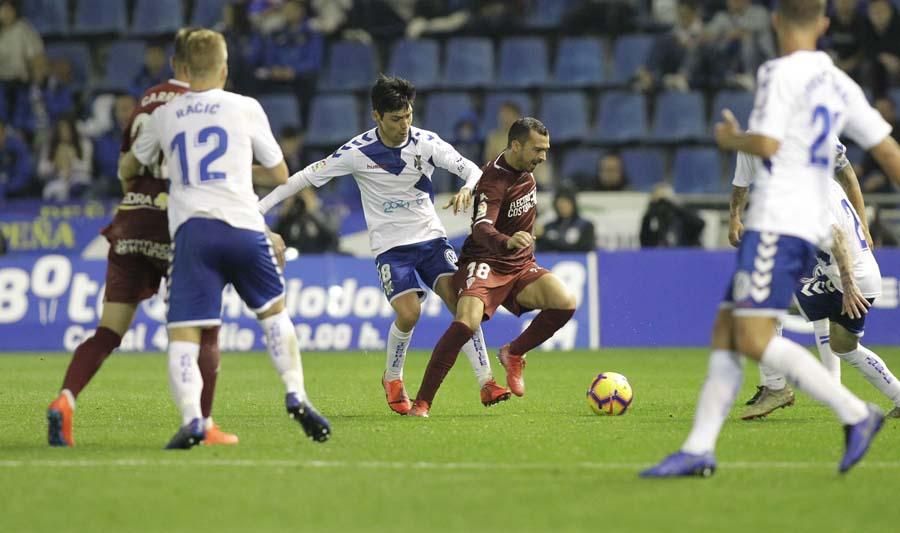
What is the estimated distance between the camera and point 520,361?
10.8 meters

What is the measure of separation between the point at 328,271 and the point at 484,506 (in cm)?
1203

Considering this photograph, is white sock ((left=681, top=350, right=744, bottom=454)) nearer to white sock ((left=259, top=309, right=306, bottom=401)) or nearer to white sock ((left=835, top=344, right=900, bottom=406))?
white sock ((left=259, top=309, right=306, bottom=401))

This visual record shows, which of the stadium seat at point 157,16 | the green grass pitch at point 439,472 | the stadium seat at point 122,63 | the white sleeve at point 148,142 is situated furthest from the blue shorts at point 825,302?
the stadium seat at point 157,16

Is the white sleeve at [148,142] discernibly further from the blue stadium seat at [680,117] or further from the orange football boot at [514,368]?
the blue stadium seat at [680,117]

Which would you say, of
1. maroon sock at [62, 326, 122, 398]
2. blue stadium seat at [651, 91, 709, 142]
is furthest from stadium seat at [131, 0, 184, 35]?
maroon sock at [62, 326, 122, 398]

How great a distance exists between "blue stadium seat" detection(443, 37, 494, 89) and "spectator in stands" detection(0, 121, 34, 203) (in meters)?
6.16

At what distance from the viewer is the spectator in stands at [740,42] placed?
2058cm

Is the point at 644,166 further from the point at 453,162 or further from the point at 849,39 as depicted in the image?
the point at 453,162

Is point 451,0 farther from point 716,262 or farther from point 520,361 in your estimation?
point 520,361

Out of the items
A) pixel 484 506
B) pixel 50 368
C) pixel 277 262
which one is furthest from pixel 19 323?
pixel 484 506

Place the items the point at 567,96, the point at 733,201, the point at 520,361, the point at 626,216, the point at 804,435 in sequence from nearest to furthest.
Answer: the point at 804,435
the point at 733,201
the point at 520,361
the point at 626,216
the point at 567,96

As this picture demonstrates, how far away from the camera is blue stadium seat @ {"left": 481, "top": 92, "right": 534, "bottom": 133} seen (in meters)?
21.2

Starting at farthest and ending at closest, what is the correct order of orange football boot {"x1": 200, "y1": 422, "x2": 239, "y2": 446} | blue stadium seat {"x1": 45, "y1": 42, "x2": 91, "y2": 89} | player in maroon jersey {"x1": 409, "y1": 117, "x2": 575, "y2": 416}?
blue stadium seat {"x1": 45, "y1": 42, "x2": 91, "y2": 89}
player in maroon jersey {"x1": 409, "y1": 117, "x2": 575, "y2": 416}
orange football boot {"x1": 200, "y1": 422, "x2": 239, "y2": 446}

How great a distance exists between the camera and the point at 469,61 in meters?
22.2
